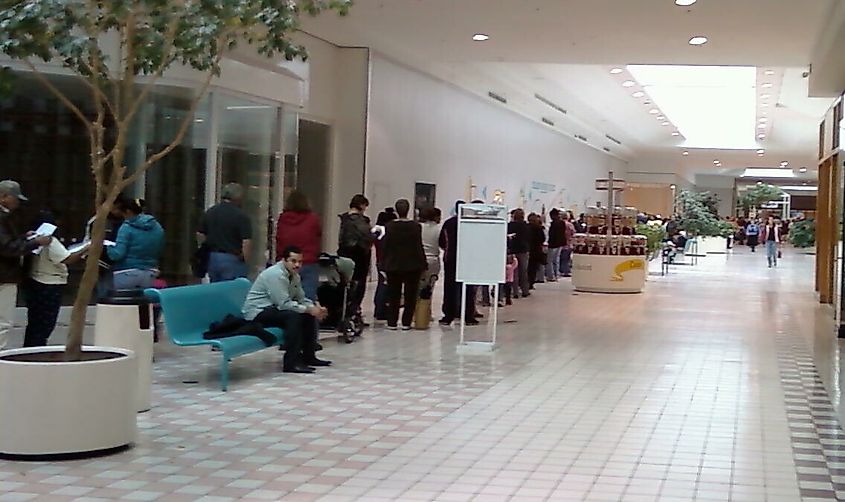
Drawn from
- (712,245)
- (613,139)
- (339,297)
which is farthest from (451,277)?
(613,139)

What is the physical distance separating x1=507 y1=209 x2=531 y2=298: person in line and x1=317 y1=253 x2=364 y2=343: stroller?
515cm

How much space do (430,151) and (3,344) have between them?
14.2 meters

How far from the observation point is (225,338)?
7.54m

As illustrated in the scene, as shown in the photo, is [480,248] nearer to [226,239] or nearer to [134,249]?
[226,239]

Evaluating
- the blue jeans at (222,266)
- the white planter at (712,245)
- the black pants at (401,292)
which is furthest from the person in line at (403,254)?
the white planter at (712,245)

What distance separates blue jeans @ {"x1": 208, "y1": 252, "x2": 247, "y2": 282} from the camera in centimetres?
962

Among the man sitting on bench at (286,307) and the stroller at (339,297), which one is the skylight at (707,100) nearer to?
the stroller at (339,297)

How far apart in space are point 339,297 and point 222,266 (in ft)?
4.86

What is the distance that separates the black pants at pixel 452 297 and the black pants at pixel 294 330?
379cm

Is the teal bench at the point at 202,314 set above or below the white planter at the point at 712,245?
Result: below

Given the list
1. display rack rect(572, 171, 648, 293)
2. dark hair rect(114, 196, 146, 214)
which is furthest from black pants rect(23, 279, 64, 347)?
display rack rect(572, 171, 648, 293)

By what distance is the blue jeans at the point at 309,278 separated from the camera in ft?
33.2

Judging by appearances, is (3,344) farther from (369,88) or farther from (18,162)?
(369,88)

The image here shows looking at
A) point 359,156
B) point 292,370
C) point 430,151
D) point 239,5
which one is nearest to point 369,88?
point 359,156
